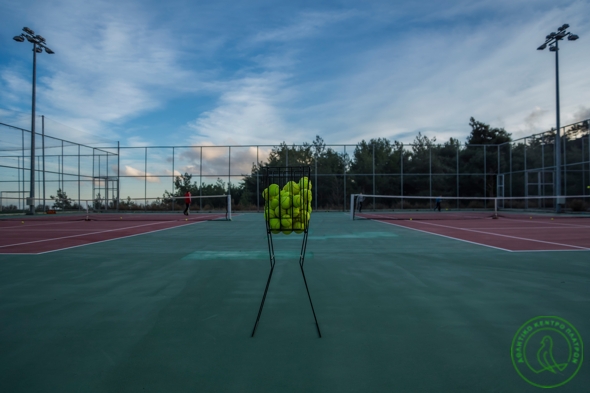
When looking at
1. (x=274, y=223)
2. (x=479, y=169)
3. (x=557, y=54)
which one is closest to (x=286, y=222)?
(x=274, y=223)

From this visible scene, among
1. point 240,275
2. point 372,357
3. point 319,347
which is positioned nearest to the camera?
point 372,357

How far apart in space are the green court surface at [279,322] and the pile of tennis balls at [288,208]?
2.74 feet

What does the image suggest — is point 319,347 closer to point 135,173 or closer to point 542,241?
point 542,241

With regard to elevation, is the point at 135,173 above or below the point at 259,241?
above

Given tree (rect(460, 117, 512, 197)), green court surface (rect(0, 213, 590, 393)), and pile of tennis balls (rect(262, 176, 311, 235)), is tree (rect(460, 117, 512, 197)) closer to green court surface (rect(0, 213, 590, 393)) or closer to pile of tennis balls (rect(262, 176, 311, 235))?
green court surface (rect(0, 213, 590, 393))

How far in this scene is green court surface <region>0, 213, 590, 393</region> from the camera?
7.89 feet

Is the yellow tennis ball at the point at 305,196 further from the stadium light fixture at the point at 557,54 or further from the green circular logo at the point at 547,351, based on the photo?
the stadium light fixture at the point at 557,54

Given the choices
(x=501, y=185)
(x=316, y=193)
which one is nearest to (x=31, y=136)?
(x=316, y=193)

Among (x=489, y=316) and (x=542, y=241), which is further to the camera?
(x=542, y=241)

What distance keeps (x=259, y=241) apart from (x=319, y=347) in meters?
6.35

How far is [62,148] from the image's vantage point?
1057 inches

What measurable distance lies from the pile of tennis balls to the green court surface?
836 millimetres

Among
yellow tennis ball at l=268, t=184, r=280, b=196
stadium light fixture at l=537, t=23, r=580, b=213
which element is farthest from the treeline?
yellow tennis ball at l=268, t=184, r=280, b=196

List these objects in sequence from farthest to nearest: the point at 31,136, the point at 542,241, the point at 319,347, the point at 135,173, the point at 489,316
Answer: the point at 135,173
the point at 31,136
the point at 542,241
the point at 489,316
the point at 319,347
